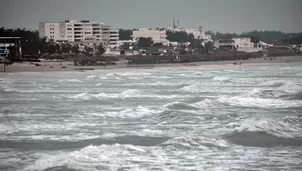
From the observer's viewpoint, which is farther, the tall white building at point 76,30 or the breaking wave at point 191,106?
the tall white building at point 76,30

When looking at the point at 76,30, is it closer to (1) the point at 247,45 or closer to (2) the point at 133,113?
(1) the point at 247,45

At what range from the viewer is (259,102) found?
16.0 metres

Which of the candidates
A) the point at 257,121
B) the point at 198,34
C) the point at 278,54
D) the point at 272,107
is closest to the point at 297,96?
the point at 272,107

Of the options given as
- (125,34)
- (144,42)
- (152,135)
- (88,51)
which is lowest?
(152,135)

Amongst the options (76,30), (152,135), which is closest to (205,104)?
(152,135)

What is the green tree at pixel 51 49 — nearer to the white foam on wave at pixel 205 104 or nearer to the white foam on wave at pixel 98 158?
the white foam on wave at pixel 205 104

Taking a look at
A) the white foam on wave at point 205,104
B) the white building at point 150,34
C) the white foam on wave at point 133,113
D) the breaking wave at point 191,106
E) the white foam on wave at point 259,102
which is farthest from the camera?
the white building at point 150,34

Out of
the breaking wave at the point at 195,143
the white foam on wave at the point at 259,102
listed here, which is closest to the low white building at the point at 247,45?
the white foam on wave at the point at 259,102

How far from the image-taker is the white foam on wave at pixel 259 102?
15.2 m

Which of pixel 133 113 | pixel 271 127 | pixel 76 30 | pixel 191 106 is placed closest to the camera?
pixel 271 127

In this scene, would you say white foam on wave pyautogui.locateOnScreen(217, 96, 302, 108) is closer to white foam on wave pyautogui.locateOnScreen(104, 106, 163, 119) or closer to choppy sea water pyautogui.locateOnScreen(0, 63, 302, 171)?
choppy sea water pyautogui.locateOnScreen(0, 63, 302, 171)

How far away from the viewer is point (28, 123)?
11852mm

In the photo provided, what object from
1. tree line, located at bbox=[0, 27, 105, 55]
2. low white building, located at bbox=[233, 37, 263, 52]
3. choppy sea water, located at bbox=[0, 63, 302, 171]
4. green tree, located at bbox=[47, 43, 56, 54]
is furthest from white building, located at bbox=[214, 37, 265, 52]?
choppy sea water, located at bbox=[0, 63, 302, 171]

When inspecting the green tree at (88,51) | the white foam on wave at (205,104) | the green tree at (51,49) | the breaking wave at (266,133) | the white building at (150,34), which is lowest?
the white foam on wave at (205,104)
